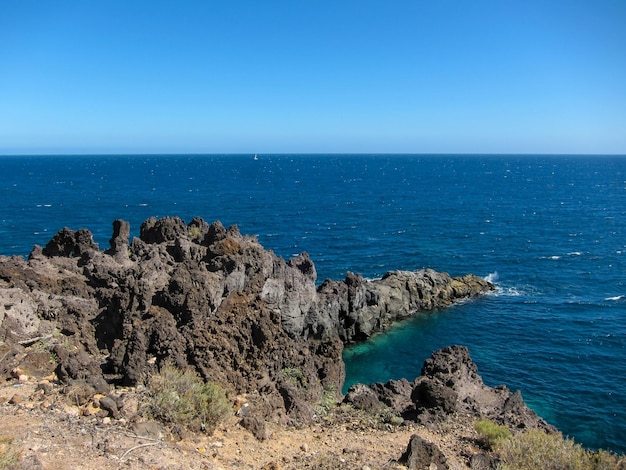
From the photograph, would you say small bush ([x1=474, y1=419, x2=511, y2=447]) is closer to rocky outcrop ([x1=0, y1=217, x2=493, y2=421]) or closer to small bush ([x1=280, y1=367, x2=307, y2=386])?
rocky outcrop ([x1=0, y1=217, x2=493, y2=421])

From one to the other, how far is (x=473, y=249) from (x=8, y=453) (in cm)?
7099

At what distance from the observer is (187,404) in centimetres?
1809

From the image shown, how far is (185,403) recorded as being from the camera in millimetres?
18141

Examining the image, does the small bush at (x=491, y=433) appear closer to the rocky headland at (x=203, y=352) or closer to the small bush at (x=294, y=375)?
the rocky headland at (x=203, y=352)

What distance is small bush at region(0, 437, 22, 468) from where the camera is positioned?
40.3 feet

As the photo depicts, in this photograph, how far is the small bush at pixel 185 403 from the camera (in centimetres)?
1777

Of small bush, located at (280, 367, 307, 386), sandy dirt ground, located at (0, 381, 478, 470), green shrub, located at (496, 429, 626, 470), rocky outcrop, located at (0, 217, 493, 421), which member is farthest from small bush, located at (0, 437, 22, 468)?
green shrub, located at (496, 429, 626, 470)

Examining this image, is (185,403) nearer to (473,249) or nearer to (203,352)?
(203,352)

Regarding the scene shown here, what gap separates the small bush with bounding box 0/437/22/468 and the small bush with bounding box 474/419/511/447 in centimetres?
1635

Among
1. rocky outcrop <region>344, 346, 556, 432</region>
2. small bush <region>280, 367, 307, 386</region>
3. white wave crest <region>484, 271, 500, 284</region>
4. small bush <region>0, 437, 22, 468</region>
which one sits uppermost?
small bush <region>0, 437, 22, 468</region>

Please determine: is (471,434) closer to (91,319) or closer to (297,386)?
(297,386)

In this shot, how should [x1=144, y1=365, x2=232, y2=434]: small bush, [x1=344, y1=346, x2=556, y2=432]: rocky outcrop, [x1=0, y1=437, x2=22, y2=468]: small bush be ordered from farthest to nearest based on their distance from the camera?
[x1=344, y1=346, x2=556, y2=432]: rocky outcrop
[x1=144, y1=365, x2=232, y2=434]: small bush
[x1=0, y1=437, x2=22, y2=468]: small bush

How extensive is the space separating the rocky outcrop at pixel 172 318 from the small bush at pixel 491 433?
719 centimetres

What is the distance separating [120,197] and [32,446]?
120m
